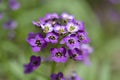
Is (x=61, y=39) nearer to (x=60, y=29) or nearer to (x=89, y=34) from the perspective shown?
(x=60, y=29)

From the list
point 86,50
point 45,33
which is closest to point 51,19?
point 45,33

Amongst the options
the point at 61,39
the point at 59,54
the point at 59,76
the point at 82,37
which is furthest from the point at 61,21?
the point at 59,76

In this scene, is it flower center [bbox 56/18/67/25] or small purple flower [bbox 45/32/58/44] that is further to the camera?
flower center [bbox 56/18/67/25]

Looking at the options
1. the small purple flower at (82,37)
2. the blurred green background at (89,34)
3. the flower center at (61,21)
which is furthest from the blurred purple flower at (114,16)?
the small purple flower at (82,37)

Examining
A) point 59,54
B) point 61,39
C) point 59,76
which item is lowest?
Result: point 59,76

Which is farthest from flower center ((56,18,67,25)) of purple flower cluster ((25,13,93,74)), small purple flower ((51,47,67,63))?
small purple flower ((51,47,67,63))

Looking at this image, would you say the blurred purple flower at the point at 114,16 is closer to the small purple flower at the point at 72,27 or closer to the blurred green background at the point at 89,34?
the blurred green background at the point at 89,34

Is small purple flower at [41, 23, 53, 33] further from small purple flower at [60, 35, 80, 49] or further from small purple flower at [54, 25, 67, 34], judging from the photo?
small purple flower at [60, 35, 80, 49]
